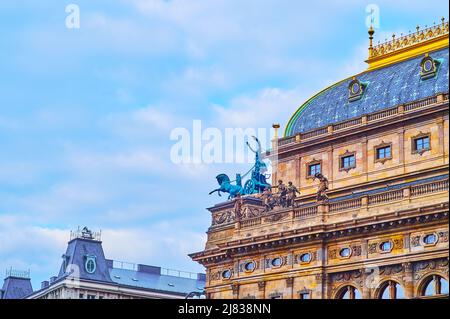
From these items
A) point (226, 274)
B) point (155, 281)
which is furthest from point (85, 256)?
point (226, 274)

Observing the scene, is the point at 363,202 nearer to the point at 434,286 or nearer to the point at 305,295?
the point at 305,295

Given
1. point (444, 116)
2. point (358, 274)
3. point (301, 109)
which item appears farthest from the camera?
point (301, 109)

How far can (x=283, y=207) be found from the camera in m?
80.9

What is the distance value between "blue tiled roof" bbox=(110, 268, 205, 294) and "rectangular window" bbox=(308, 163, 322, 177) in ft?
99.0

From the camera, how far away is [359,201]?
2945 inches

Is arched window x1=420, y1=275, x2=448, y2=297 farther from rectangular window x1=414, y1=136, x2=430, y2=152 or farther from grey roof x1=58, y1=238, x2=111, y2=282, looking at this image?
grey roof x1=58, y1=238, x2=111, y2=282

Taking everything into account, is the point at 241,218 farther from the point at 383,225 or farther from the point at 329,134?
the point at 383,225

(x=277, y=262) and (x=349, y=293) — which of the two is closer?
(x=349, y=293)

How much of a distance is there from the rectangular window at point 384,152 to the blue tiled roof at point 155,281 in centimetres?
3683

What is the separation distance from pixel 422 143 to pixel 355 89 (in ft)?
32.6

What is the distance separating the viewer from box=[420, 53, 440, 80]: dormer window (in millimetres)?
81375

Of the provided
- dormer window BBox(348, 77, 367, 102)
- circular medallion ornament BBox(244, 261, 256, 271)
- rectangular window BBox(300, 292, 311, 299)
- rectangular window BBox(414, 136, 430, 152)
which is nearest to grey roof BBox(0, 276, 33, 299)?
circular medallion ornament BBox(244, 261, 256, 271)

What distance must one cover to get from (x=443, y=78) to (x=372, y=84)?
786cm
